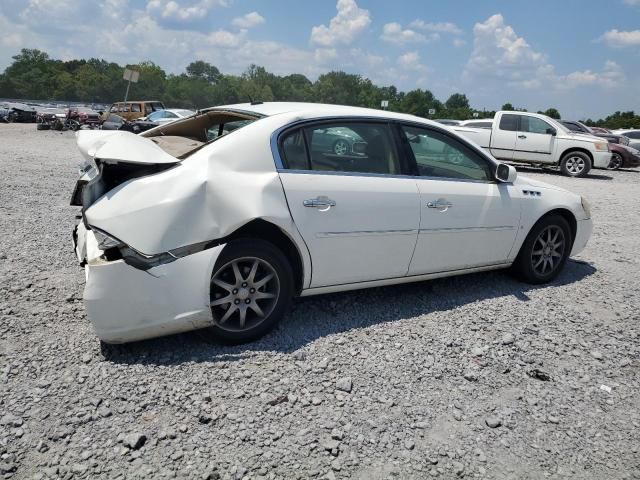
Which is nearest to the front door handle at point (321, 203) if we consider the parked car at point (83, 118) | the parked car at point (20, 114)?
the parked car at point (83, 118)

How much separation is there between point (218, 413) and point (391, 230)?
1.79 m

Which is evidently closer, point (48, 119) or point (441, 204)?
point (441, 204)

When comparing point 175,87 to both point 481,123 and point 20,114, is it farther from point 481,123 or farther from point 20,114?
point 481,123

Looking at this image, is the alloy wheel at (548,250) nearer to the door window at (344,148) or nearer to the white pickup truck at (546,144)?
the door window at (344,148)

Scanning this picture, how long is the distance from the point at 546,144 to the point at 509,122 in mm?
1308

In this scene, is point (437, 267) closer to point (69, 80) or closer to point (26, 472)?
point (26, 472)

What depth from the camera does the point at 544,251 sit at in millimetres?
4742

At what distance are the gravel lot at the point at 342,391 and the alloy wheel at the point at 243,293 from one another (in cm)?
19

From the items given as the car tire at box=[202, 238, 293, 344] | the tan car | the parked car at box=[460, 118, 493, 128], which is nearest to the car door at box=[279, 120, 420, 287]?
the car tire at box=[202, 238, 293, 344]

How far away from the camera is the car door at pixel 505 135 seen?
609 inches

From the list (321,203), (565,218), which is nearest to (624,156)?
(565,218)

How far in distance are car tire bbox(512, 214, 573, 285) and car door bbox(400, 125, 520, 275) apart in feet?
0.86

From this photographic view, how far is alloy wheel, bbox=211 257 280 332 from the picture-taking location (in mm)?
3186

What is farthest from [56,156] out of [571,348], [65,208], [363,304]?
[571,348]
